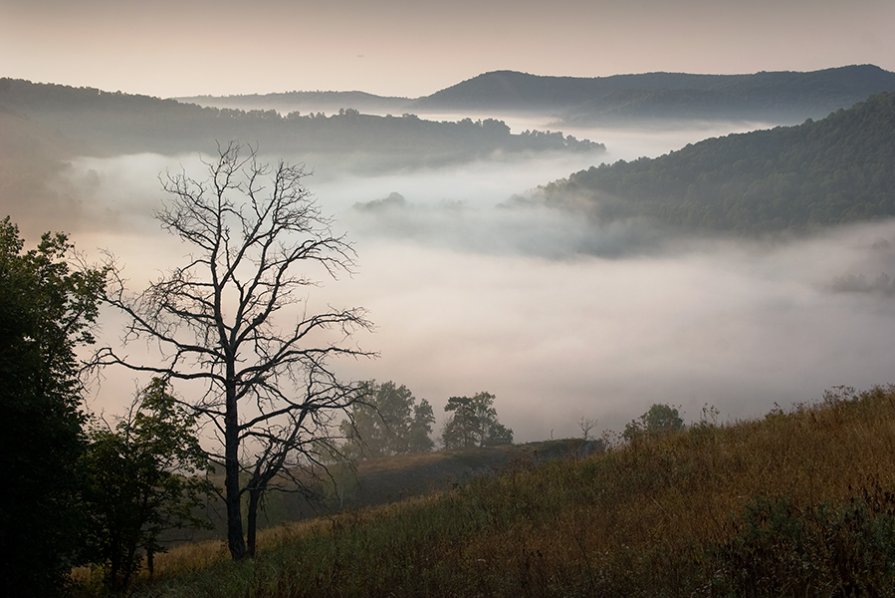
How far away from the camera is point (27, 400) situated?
1253 cm

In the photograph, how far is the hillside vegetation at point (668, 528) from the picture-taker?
686cm

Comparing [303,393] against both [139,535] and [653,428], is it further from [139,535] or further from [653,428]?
[653,428]

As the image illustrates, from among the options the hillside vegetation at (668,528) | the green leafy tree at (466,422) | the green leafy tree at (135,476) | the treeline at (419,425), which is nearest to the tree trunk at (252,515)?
the green leafy tree at (135,476)

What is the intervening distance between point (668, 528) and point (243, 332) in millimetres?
11105

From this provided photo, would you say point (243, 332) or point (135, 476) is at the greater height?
point (243, 332)

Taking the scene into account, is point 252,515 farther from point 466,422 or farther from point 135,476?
point 466,422

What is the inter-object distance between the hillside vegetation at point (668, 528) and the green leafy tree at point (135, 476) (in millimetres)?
4524

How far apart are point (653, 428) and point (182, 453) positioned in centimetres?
1095

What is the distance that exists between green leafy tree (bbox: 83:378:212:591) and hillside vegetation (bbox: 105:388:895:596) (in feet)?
14.8

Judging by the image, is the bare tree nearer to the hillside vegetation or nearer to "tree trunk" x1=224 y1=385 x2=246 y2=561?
"tree trunk" x1=224 y1=385 x2=246 y2=561

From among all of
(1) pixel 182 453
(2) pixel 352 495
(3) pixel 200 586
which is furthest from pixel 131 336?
(2) pixel 352 495

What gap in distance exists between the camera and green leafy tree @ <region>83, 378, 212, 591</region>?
17.2m

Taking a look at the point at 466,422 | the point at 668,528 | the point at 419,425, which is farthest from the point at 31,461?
the point at 419,425

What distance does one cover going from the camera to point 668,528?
8.91m
